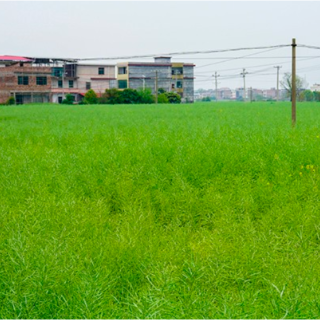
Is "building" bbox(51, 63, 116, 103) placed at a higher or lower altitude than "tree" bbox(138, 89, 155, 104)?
higher

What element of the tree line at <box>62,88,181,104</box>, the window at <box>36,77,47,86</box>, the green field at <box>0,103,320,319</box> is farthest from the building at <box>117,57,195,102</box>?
the green field at <box>0,103,320,319</box>

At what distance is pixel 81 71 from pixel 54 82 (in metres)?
5.55

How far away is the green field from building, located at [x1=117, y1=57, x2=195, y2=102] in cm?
6431

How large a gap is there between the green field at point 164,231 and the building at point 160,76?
211 feet

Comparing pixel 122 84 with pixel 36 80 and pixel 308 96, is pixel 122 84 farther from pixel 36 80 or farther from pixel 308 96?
pixel 308 96

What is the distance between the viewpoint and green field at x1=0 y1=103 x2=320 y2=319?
402 centimetres

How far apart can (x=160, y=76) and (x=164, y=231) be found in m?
72.0

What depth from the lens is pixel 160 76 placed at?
253 ft

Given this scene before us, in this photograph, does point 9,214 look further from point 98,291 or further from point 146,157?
point 146,157

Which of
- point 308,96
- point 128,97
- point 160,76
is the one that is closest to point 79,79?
point 128,97

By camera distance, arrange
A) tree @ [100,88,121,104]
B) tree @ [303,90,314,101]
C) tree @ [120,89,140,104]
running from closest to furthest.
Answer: tree @ [100,88,121,104]
tree @ [120,89,140,104]
tree @ [303,90,314,101]

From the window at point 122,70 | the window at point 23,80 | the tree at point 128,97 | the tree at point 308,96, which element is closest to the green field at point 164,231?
the tree at point 128,97

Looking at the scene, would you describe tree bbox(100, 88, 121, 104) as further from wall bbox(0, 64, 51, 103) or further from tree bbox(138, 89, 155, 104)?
wall bbox(0, 64, 51, 103)

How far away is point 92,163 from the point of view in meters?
9.20
